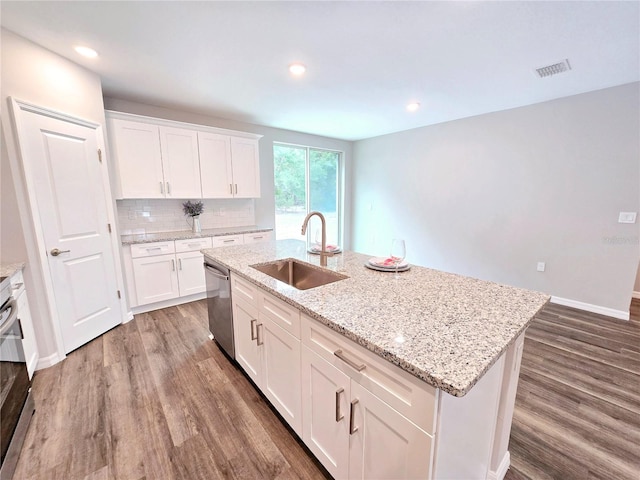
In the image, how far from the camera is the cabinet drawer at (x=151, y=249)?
294 centimetres

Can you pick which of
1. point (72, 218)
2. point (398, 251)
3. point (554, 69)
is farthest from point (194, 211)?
point (554, 69)

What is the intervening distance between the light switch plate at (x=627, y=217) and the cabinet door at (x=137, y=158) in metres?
5.06

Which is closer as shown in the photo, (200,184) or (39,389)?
(39,389)

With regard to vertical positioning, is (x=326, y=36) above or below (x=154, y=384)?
above

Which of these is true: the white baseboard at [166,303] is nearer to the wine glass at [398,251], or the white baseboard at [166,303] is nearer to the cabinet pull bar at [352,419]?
the wine glass at [398,251]

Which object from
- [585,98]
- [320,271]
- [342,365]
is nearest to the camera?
[342,365]

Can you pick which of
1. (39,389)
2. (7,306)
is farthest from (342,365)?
(39,389)

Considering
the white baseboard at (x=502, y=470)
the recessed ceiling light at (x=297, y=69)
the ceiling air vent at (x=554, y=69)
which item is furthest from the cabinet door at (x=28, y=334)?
the ceiling air vent at (x=554, y=69)

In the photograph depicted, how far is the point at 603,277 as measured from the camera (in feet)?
9.77

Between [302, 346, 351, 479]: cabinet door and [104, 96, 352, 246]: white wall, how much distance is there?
11.4ft

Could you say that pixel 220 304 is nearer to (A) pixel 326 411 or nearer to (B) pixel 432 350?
(A) pixel 326 411

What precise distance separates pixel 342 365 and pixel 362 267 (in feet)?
2.68

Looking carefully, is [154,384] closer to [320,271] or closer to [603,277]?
[320,271]

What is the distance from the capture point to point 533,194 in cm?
334
